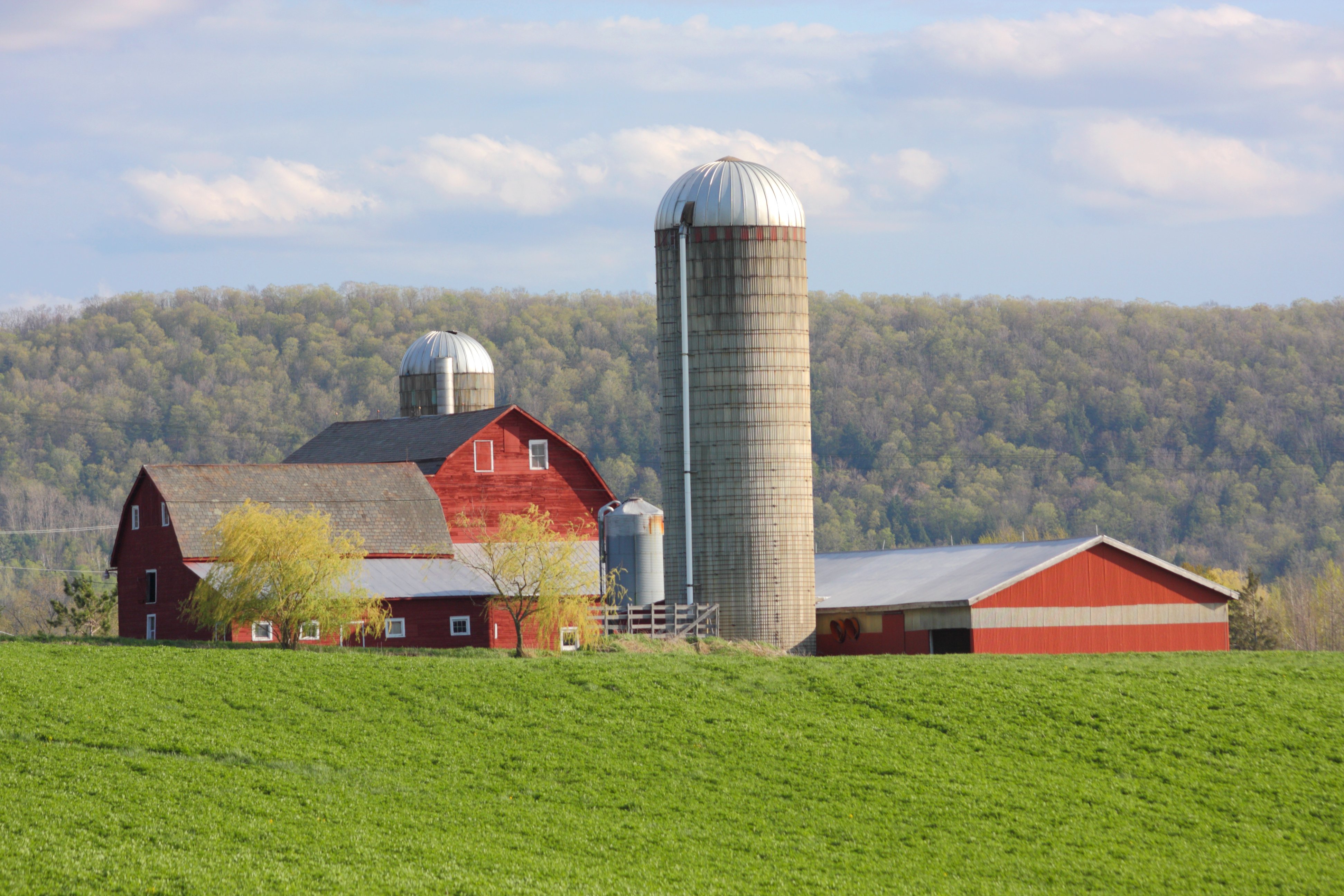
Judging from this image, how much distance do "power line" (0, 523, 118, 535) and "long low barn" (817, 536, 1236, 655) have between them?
8683 centimetres

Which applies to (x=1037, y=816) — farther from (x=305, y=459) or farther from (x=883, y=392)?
(x=883, y=392)

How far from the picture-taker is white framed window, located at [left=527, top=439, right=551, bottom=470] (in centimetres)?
5306

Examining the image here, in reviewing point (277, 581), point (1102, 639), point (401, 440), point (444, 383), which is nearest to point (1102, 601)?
point (1102, 639)

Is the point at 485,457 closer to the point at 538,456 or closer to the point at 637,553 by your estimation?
the point at 538,456

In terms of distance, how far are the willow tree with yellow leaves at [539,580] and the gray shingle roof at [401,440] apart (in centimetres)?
871

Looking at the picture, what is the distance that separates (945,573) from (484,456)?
48.4ft

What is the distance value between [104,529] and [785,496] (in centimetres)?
10391

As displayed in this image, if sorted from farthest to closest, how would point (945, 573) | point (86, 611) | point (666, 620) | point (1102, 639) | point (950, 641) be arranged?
1. point (86, 611)
2. point (945, 573)
3. point (666, 620)
4. point (1102, 639)
5. point (950, 641)

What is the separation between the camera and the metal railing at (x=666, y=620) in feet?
151

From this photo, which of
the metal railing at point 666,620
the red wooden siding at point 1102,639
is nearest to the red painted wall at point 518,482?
the metal railing at point 666,620

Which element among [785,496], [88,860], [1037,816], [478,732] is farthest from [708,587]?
[88,860]

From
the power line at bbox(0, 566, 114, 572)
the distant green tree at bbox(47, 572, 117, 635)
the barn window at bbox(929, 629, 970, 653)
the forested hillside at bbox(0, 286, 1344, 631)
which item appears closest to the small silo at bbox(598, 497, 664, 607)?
the barn window at bbox(929, 629, 970, 653)

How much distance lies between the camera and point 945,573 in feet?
160

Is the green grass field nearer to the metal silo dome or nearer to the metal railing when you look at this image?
the metal railing
